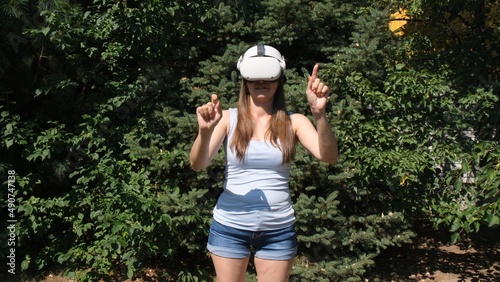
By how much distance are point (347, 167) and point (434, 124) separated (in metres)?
0.91

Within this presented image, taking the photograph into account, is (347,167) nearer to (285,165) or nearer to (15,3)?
(285,165)

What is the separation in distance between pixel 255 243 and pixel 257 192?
8.2 inches

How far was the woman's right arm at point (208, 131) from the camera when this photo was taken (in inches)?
76.7

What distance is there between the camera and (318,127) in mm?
1949

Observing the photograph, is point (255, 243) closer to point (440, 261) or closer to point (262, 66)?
point (262, 66)

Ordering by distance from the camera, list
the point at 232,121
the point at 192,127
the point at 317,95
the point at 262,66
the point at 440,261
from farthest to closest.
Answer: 1. the point at 440,261
2. the point at 192,127
3. the point at 232,121
4. the point at 262,66
5. the point at 317,95

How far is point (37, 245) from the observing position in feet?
15.9

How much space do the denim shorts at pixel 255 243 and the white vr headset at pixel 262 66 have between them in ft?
2.03

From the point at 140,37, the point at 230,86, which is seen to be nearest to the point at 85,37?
the point at 140,37

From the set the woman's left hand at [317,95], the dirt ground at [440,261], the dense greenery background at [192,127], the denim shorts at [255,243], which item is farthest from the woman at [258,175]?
the dirt ground at [440,261]

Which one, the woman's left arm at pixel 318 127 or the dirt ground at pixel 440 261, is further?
the dirt ground at pixel 440 261

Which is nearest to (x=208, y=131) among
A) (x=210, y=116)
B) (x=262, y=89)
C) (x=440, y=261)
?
(x=210, y=116)

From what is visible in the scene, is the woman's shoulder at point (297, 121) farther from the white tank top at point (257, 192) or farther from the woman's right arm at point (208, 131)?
the woman's right arm at point (208, 131)

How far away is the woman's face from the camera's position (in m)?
2.08
